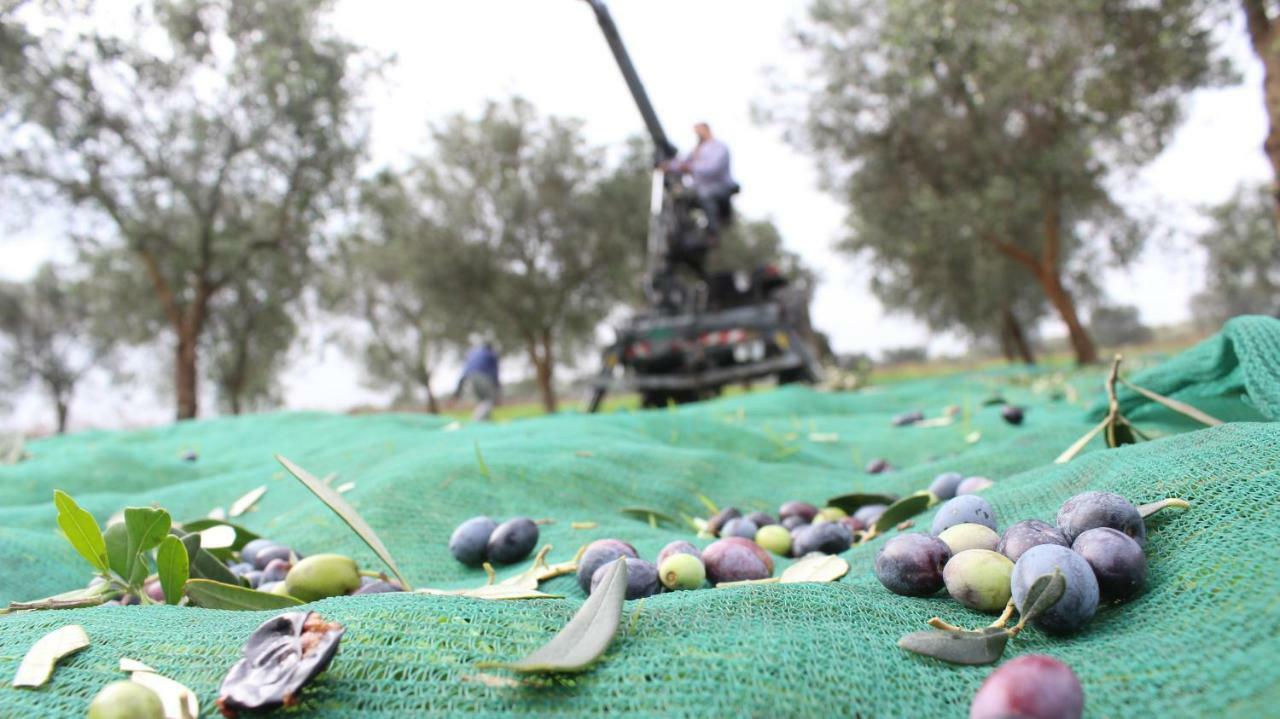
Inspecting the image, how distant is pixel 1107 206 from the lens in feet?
57.5

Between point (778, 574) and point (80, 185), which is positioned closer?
point (778, 574)

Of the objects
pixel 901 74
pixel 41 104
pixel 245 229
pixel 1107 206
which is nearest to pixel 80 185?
pixel 41 104

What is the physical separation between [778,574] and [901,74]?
14.5 meters

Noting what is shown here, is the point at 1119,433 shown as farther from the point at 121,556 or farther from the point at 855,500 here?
the point at 121,556

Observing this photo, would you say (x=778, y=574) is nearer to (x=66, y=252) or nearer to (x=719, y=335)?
(x=719, y=335)

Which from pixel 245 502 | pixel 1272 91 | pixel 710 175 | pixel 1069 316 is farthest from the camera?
pixel 1069 316

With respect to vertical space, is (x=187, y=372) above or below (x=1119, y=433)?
above

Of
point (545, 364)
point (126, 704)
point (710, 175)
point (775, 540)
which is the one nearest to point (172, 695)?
point (126, 704)

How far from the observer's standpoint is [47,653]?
0.94 m

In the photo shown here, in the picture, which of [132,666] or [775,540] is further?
[775,540]

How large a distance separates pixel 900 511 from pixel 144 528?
4.79 ft

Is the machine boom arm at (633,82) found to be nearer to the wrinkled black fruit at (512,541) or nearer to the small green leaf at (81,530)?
the wrinkled black fruit at (512,541)

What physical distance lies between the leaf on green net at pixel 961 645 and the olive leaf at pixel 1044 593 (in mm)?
34

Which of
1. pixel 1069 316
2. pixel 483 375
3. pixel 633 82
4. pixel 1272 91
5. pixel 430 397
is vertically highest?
pixel 633 82
